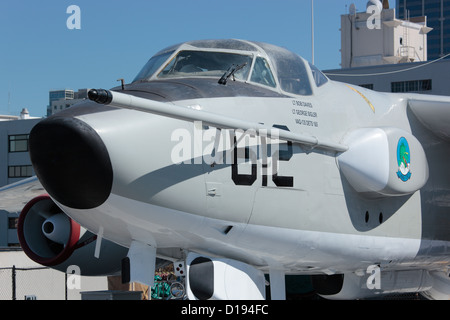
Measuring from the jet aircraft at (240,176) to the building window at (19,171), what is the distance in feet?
150

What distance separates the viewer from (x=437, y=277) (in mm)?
12125

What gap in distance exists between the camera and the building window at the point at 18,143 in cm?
5412

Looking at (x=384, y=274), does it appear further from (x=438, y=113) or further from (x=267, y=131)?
(x=267, y=131)

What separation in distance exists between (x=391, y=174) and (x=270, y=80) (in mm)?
1912

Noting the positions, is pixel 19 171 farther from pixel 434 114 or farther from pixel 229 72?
pixel 229 72

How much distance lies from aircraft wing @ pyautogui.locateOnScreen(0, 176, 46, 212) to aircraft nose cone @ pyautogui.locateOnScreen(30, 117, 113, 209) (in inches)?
140

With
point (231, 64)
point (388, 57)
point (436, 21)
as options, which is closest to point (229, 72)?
point (231, 64)

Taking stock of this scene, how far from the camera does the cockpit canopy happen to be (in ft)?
27.5

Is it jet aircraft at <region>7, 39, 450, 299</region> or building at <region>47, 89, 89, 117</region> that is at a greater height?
building at <region>47, 89, 89, 117</region>

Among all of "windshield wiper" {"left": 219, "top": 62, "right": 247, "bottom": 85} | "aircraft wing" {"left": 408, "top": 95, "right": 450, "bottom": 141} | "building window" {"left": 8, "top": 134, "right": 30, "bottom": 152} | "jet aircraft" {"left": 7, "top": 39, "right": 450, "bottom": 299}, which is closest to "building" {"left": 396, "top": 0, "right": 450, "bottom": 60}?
"building window" {"left": 8, "top": 134, "right": 30, "bottom": 152}

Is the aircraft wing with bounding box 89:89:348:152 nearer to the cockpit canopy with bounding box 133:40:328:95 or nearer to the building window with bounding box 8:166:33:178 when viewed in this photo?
the cockpit canopy with bounding box 133:40:328:95

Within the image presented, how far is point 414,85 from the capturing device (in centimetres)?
4262

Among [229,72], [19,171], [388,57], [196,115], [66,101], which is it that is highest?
[388,57]

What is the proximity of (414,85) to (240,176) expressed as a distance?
37078mm
